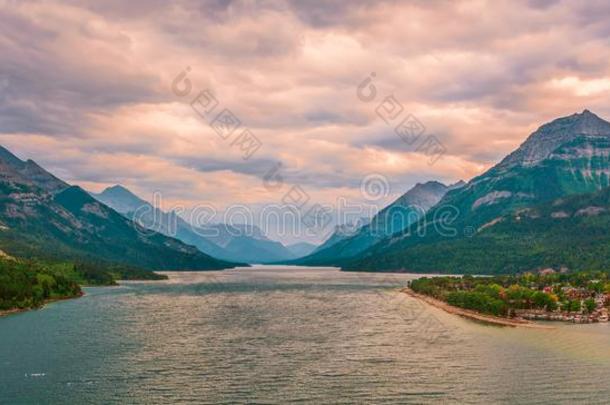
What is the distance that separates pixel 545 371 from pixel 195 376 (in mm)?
64699

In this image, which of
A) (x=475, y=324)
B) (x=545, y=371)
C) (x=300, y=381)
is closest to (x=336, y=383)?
(x=300, y=381)

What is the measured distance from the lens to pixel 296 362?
112 m

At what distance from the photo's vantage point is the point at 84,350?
124750 millimetres

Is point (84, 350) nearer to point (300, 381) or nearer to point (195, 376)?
point (195, 376)

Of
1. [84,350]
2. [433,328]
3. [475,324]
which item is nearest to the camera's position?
[84,350]

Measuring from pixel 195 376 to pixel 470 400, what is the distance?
4633 centimetres

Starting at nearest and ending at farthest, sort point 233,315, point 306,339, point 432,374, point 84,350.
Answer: point 432,374 → point 84,350 → point 306,339 → point 233,315

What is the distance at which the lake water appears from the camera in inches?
3479

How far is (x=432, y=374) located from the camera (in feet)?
335

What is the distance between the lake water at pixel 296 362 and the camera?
290 ft

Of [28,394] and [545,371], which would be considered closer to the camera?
[28,394]

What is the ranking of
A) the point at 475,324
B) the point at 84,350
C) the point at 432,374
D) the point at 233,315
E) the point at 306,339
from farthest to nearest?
1. the point at 233,315
2. the point at 475,324
3. the point at 306,339
4. the point at 84,350
5. the point at 432,374

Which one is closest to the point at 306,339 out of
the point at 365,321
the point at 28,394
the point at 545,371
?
the point at 365,321

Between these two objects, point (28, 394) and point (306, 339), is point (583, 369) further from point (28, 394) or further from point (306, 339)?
point (28, 394)
